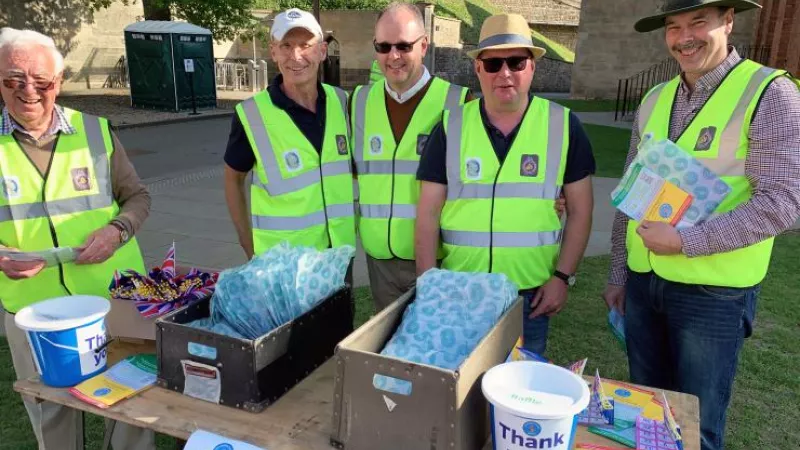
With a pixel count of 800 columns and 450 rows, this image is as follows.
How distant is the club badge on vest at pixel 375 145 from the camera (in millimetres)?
3066

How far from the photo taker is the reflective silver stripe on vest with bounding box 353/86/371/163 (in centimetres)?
314

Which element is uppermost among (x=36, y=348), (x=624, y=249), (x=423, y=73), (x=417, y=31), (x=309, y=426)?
(x=417, y=31)

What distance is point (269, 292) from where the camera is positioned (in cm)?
209

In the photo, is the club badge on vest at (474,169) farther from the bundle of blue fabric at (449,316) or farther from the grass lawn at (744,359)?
the grass lawn at (744,359)

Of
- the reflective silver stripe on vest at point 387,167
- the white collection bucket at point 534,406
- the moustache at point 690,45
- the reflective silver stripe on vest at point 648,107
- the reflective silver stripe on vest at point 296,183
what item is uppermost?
the moustache at point 690,45

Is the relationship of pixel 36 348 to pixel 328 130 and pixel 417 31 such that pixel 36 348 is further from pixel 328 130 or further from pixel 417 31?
pixel 417 31

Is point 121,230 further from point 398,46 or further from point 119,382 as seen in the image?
point 398,46

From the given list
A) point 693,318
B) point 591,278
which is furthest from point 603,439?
point 591,278

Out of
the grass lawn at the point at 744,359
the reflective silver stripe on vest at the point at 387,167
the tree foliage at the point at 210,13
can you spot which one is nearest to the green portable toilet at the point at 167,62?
the tree foliage at the point at 210,13

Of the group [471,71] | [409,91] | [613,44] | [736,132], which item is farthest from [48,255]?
[471,71]

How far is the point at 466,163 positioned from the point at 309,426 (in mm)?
1265

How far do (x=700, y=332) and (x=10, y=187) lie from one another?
292 centimetres

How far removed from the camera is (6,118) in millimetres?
2613

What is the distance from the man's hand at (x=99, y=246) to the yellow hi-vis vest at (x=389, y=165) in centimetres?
120
